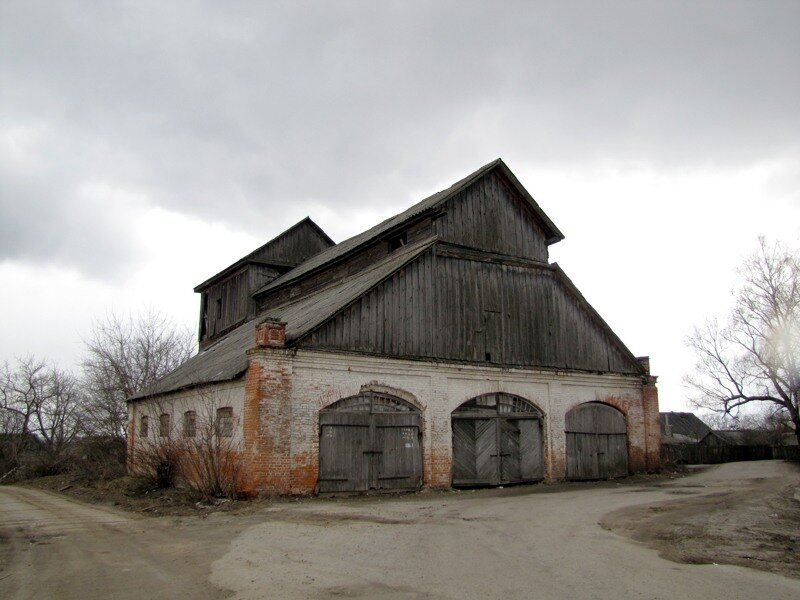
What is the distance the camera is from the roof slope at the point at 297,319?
644 inches

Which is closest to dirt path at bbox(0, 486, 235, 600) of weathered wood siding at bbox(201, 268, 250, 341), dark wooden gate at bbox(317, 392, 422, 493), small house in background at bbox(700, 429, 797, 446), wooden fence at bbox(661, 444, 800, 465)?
dark wooden gate at bbox(317, 392, 422, 493)

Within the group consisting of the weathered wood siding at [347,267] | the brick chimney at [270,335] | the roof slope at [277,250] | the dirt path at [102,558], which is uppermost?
the roof slope at [277,250]

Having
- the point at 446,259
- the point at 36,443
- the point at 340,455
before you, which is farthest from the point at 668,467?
the point at 36,443

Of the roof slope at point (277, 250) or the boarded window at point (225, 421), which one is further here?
the roof slope at point (277, 250)

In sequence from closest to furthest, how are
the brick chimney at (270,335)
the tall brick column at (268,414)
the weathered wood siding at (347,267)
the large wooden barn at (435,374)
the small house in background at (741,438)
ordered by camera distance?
the tall brick column at (268,414), the brick chimney at (270,335), the large wooden barn at (435,374), the weathered wood siding at (347,267), the small house in background at (741,438)

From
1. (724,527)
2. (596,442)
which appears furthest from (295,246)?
(724,527)

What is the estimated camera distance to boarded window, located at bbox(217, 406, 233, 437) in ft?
51.2

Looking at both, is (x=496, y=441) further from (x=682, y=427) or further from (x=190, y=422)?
(x=682, y=427)

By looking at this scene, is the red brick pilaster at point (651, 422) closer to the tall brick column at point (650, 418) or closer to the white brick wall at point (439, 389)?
the tall brick column at point (650, 418)

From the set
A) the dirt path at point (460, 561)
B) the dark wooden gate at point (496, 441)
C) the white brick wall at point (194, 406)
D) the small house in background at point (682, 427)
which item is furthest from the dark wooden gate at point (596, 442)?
the small house in background at point (682, 427)

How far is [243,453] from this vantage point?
572 inches

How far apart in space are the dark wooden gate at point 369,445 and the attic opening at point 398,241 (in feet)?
19.2

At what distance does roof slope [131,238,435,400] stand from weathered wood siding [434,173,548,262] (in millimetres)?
1196

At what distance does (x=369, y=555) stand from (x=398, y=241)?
44.1 feet
